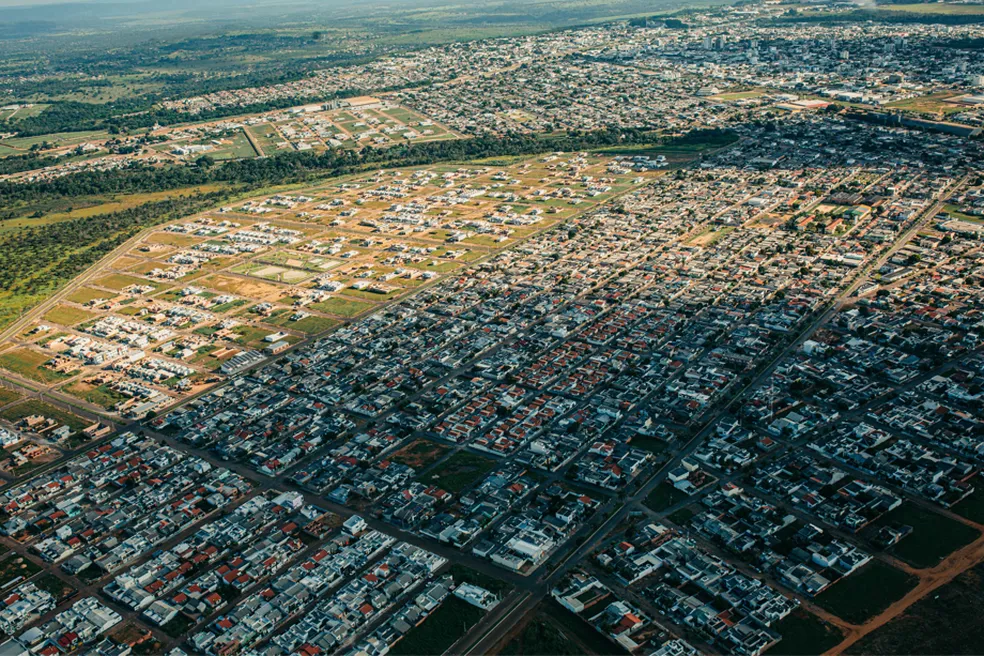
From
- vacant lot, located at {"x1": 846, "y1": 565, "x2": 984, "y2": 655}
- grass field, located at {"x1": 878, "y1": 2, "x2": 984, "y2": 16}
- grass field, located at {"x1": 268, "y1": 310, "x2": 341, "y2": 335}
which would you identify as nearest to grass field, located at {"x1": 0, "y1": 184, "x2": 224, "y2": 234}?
grass field, located at {"x1": 268, "y1": 310, "x2": 341, "y2": 335}

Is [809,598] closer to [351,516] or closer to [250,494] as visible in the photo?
[351,516]

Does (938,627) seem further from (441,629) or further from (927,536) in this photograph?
(441,629)

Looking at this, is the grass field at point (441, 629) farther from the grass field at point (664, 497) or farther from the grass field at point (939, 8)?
the grass field at point (939, 8)

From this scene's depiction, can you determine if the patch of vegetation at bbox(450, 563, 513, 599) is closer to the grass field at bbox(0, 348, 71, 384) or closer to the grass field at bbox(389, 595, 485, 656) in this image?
the grass field at bbox(389, 595, 485, 656)

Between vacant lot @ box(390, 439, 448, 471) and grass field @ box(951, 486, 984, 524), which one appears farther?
vacant lot @ box(390, 439, 448, 471)

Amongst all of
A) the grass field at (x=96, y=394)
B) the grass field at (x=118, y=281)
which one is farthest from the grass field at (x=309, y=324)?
the grass field at (x=118, y=281)

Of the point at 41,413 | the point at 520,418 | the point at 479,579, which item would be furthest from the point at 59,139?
the point at 479,579
